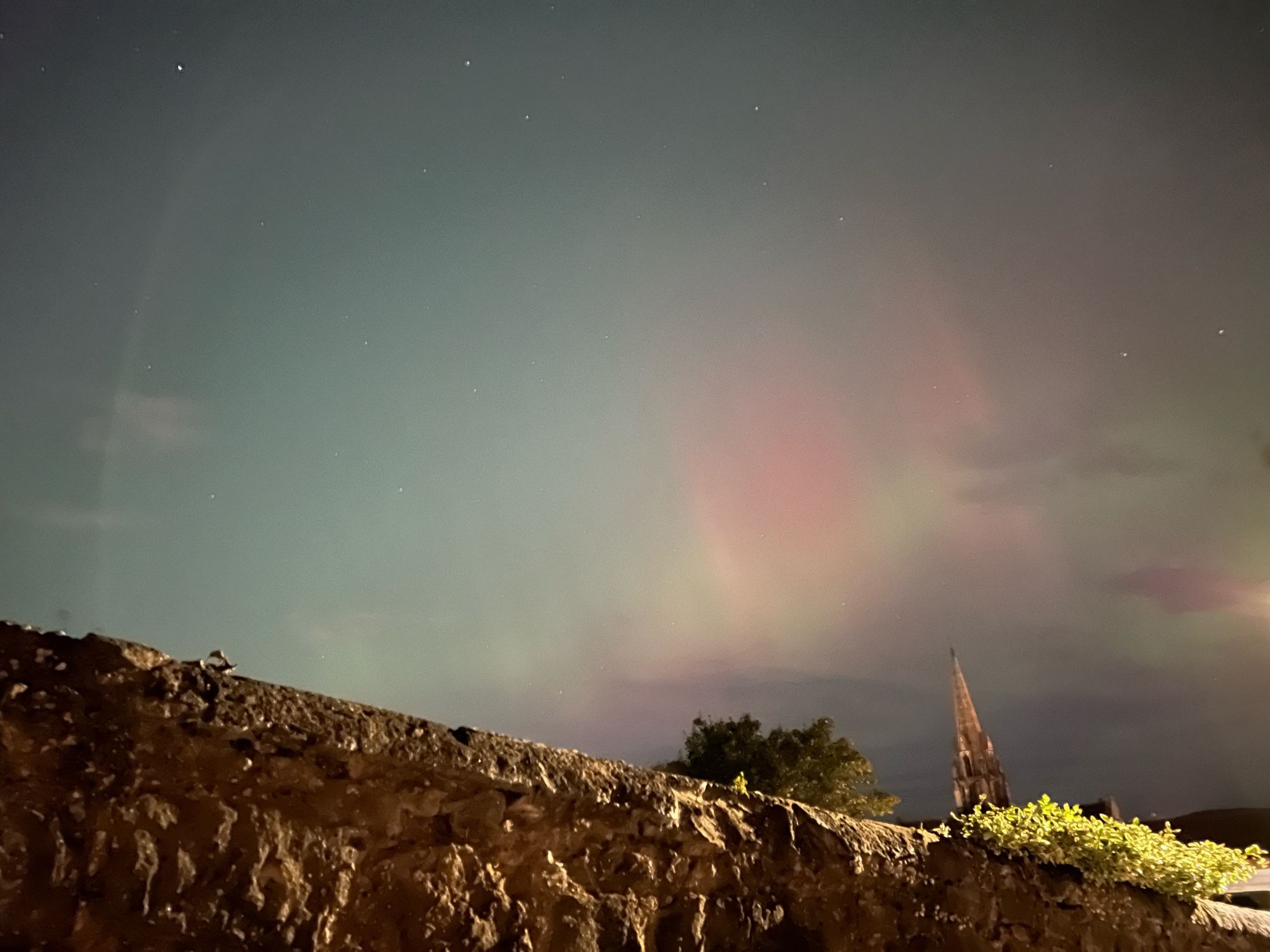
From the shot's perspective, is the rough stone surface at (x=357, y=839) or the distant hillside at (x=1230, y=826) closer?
the rough stone surface at (x=357, y=839)

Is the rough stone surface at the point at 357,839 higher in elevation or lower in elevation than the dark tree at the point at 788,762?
lower

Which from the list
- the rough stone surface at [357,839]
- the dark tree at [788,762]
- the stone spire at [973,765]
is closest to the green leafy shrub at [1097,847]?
the rough stone surface at [357,839]

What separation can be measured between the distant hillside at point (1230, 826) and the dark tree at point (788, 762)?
83.7 ft

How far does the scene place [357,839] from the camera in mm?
2930

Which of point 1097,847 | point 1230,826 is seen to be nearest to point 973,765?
point 1230,826

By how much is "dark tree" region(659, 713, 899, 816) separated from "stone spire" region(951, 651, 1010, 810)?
18.7 m

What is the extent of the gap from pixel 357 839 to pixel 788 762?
24104mm

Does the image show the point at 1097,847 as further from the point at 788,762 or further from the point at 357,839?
the point at 788,762

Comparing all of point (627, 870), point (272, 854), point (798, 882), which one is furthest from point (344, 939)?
point (798, 882)

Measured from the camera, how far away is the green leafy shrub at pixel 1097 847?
15.8ft

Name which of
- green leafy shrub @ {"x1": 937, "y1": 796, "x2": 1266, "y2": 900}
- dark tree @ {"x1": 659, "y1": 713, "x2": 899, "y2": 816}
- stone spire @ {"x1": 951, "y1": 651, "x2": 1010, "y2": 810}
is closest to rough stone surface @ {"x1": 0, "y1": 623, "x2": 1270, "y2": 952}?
green leafy shrub @ {"x1": 937, "y1": 796, "x2": 1266, "y2": 900}

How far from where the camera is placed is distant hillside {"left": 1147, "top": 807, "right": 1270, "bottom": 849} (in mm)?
44844

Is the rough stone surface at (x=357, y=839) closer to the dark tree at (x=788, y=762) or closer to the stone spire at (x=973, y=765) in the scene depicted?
the dark tree at (x=788, y=762)

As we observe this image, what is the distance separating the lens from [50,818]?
2.42 metres
